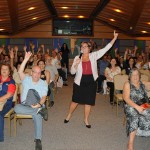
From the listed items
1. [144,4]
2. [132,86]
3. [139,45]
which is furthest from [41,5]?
[132,86]

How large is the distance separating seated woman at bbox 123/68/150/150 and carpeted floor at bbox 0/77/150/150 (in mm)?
312

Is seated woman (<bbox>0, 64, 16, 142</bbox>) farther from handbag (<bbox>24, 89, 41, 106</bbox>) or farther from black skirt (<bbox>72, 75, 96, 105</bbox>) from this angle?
black skirt (<bbox>72, 75, 96, 105</bbox>)

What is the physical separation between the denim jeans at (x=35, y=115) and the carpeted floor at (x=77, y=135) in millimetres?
249

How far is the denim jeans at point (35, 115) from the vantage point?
4.28 meters

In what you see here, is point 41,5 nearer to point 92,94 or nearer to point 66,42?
point 66,42

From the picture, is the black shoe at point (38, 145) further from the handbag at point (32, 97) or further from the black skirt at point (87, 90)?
the black skirt at point (87, 90)

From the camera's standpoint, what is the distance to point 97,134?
505 cm

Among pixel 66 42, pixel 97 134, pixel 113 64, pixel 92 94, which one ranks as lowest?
pixel 97 134

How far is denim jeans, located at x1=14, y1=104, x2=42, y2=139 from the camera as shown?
14.0ft

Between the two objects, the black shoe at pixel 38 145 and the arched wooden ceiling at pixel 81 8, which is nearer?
the black shoe at pixel 38 145

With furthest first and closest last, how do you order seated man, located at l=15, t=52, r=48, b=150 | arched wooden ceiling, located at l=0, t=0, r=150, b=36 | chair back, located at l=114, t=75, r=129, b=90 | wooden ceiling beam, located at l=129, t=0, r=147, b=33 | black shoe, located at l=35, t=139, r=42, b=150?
arched wooden ceiling, located at l=0, t=0, r=150, b=36, wooden ceiling beam, located at l=129, t=0, r=147, b=33, chair back, located at l=114, t=75, r=129, b=90, seated man, located at l=15, t=52, r=48, b=150, black shoe, located at l=35, t=139, r=42, b=150

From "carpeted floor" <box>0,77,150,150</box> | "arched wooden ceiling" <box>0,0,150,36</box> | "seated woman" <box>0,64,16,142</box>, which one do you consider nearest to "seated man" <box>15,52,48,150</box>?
"seated woman" <box>0,64,16,142</box>

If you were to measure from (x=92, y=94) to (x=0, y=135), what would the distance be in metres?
1.73

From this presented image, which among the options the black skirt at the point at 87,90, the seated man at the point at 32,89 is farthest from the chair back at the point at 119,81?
the seated man at the point at 32,89
